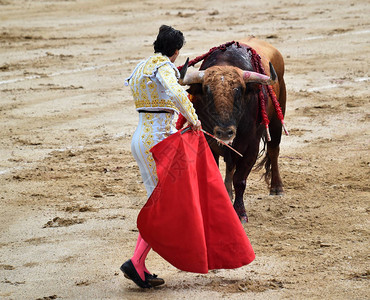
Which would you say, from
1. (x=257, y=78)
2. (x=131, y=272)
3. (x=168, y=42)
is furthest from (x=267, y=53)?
(x=131, y=272)

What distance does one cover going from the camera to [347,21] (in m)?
13.8

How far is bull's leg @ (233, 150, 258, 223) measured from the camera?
19.2 feet

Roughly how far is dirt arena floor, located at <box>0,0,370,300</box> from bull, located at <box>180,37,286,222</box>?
498 mm

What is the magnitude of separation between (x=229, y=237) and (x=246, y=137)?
157cm

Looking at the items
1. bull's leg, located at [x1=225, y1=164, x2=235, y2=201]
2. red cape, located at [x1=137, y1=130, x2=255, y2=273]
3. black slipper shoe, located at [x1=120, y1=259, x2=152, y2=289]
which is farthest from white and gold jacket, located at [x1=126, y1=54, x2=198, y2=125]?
bull's leg, located at [x1=225, y1=164, x2=235, y2=201]

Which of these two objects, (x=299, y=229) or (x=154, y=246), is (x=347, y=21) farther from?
(x=154, y=246)

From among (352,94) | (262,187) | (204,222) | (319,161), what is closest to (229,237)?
(204,222)

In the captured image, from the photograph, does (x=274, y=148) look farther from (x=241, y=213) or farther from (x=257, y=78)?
(x=257, y=78)

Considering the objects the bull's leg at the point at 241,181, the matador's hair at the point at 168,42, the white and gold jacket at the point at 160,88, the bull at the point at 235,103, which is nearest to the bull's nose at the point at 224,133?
the bull at the point at 235,103

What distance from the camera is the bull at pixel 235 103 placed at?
5.47 metres

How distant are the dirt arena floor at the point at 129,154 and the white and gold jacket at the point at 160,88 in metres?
1.14

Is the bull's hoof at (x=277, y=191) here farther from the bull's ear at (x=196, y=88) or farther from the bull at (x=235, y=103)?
the bull's ear at (x=196, y=88)

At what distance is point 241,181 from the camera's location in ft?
19.4

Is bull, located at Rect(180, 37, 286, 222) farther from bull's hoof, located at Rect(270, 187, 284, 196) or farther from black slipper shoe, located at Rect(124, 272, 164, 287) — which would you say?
black slipper shoe, located at Rect(124, 272, 164, 287)
